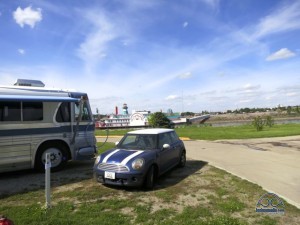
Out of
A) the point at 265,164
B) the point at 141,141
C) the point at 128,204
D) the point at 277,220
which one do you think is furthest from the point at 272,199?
the point at 265,164

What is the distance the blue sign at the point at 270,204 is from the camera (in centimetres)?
579

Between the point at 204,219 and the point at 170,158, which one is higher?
the point at 170,158

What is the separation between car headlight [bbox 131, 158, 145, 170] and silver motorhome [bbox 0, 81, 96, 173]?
3563 millimetres

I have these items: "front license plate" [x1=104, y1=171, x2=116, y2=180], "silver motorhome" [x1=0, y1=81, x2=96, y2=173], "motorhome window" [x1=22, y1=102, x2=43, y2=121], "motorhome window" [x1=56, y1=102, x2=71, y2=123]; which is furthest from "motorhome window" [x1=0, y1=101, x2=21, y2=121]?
"front license plate" [x1=104, y1=171, x2=116, y2=180]

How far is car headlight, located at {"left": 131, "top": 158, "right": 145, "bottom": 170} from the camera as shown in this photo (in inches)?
280

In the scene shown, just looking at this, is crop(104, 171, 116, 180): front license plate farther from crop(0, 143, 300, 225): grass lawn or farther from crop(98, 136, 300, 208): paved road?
crop(98, 136, 300, 208): paved road

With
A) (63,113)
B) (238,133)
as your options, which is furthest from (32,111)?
(238,133)

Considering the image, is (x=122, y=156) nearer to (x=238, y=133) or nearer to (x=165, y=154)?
(x=165, y=154)

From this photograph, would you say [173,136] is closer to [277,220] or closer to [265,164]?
→ [265,164]

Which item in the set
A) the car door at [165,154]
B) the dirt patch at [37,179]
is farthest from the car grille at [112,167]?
the car door at [165,154]

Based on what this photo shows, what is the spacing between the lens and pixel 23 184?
8000 millimetres

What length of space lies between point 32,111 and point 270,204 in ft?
23.6

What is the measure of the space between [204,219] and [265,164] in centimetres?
648

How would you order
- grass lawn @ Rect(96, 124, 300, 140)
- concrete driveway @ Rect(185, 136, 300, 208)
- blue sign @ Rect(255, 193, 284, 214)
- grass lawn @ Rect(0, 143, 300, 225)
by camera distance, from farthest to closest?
1. grass lawn @ Rect(96, 124, 300, 140)
2. concrete driveway @ Rect(185, 136, 300, 208)
3. blue sign @ Rect(255, 193, 284, 214)
4. grass lawn @ Rect(0, 143, 300, 225)
